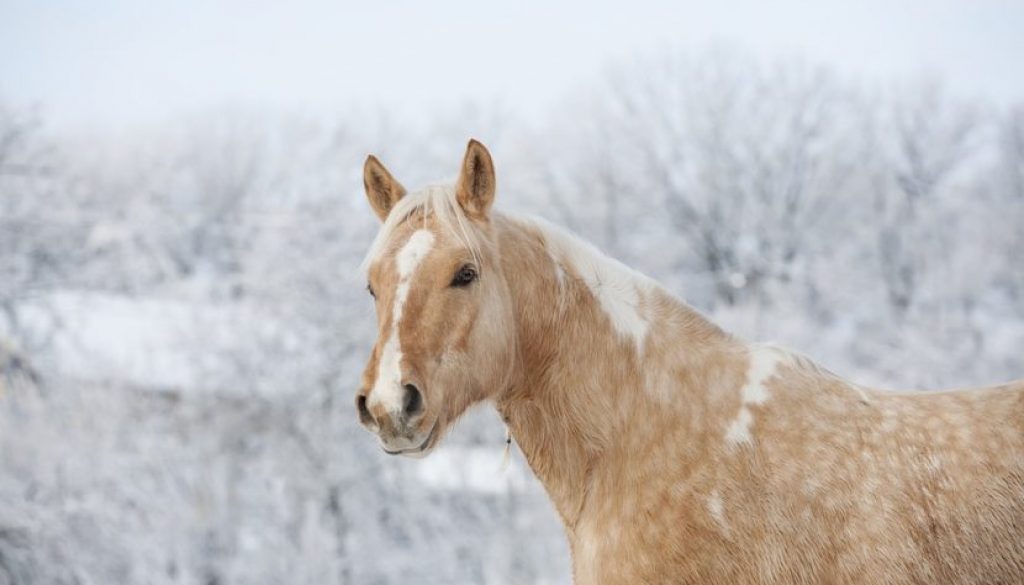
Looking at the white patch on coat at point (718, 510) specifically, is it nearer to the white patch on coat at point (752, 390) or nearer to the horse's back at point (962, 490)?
the white patch on coat at point (752, 390)

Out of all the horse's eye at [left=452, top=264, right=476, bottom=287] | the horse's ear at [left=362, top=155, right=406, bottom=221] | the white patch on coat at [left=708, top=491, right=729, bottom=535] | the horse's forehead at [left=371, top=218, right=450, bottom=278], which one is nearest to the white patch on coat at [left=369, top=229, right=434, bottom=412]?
the horse's forehead at [left=371, top=218, right=450, bottom=278]

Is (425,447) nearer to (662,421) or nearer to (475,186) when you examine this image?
(662,421)

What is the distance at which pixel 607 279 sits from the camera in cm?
417

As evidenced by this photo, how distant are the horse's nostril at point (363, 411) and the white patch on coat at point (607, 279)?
3.32ft

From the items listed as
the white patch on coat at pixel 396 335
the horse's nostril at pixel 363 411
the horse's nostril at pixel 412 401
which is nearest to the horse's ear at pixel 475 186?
the white patch on coat at pixel 396 335

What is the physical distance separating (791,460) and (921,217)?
43.0 metres

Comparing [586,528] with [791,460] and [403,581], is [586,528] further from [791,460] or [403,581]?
[403,581]

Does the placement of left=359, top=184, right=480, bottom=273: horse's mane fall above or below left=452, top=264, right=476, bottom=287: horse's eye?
above

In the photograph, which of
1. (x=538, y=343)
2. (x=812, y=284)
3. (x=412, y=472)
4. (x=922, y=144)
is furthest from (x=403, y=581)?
(x=922, y=144)

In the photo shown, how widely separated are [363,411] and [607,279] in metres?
1.16

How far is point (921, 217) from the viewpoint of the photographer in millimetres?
43406

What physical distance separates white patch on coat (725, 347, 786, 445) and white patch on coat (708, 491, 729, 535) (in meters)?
0.23

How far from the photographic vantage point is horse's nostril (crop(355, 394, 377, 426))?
360 cm

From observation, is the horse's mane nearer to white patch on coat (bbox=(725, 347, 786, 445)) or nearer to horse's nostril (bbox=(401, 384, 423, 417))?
horse's nostril (bbox=(401, 384, 423, 417))
